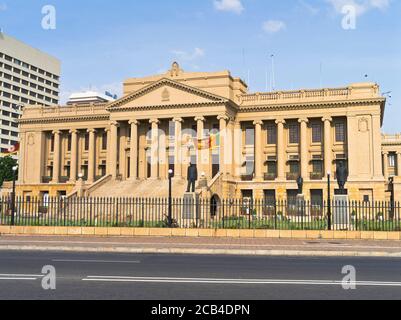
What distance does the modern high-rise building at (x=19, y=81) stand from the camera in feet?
391

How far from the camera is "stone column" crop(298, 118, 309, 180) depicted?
59312 mm

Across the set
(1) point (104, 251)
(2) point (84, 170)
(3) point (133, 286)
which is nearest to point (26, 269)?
(3) point (133, 286)

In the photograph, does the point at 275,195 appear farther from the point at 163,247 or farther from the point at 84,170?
the point at 163,247

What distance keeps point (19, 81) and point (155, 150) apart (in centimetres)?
7807

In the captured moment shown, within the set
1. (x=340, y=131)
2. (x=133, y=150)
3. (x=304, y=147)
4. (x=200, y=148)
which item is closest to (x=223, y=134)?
(x=200, y=148)

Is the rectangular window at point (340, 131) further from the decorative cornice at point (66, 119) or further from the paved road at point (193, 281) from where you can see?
the paved road at point (193, 281)

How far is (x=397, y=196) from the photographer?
5538 cm

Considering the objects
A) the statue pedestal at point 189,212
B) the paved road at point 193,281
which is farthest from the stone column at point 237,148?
the paved road at point 193,281

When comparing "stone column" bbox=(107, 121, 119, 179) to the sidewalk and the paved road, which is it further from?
the paved road

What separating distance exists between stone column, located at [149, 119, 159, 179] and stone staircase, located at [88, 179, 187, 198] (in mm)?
2984

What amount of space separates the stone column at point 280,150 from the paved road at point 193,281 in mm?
45270

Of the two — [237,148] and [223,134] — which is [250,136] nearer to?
[237,148]

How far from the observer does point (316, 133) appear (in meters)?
61.2

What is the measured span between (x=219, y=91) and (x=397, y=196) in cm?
2387
